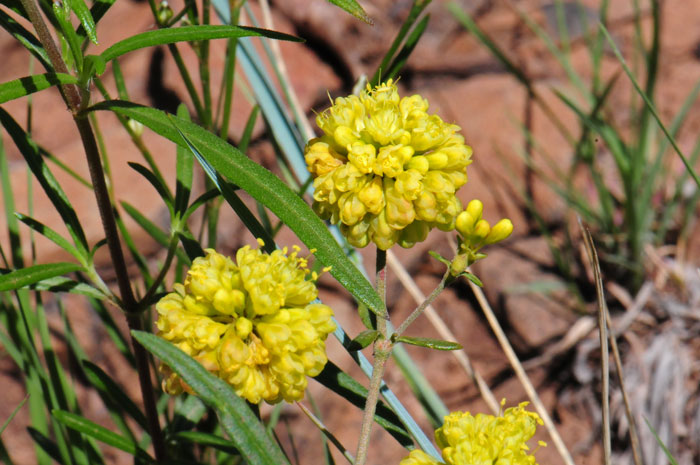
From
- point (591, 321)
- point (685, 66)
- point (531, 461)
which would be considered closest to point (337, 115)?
point (531, 461)

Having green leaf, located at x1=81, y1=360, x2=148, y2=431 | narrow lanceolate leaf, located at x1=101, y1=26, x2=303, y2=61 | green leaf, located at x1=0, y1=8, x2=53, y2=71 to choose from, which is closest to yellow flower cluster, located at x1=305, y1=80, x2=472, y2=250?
narrow lanceolate leaf, located at x1=101, y1=26, x2=303, y2=61

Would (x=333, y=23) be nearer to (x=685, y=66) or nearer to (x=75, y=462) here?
(x=685, y=66)

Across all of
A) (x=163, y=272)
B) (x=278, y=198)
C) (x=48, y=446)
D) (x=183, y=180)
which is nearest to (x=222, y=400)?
(x=278, y=198)

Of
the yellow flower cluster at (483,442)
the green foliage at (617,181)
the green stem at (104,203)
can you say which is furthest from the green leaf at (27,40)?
the green foliage at (617,181)

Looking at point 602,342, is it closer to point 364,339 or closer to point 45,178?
point 364,339

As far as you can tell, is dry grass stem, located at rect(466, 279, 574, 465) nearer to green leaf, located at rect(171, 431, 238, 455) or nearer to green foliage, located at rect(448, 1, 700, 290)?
green leaf, located at rect(171, 431, 238, 455)

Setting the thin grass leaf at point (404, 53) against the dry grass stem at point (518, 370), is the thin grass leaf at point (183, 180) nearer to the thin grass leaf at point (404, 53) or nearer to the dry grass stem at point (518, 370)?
the thin grass leaf at point (404, 53)
